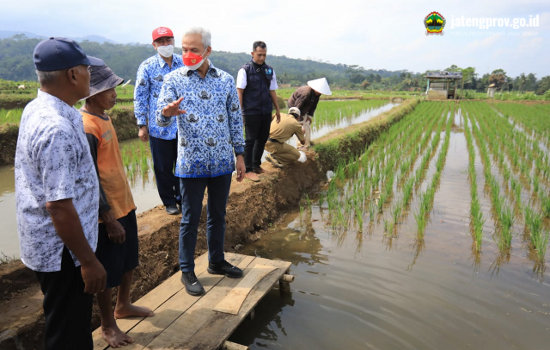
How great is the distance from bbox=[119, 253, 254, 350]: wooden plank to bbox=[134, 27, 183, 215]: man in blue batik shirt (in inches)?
43.1

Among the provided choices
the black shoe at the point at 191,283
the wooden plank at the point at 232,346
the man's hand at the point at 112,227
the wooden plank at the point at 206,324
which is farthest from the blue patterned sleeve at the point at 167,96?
the wooden plank at the point at 232,346

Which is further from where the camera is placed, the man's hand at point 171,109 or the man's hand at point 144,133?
the man's hand at point 144,133

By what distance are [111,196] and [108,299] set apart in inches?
19.3

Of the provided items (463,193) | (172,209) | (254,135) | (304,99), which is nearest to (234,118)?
(172,209)

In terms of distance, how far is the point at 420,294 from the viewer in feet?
9.14

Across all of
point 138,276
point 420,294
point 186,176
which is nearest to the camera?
point 186,176

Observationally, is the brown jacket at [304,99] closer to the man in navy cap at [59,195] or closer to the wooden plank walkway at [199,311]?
the wooden plank walkway at [199,311]

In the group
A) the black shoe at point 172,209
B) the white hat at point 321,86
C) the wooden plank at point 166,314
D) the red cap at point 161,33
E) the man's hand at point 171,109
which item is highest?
the red cap at point 161,33

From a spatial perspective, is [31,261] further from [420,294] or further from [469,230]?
[469,230]

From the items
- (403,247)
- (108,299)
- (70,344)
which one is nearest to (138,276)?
(108,299)

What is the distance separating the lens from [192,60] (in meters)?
2.04

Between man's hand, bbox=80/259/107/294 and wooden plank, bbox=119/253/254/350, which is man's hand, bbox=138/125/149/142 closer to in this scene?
wooden plank, bbox=119/253/254/350

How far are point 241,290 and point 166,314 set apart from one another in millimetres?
482

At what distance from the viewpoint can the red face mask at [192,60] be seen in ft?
6.65
